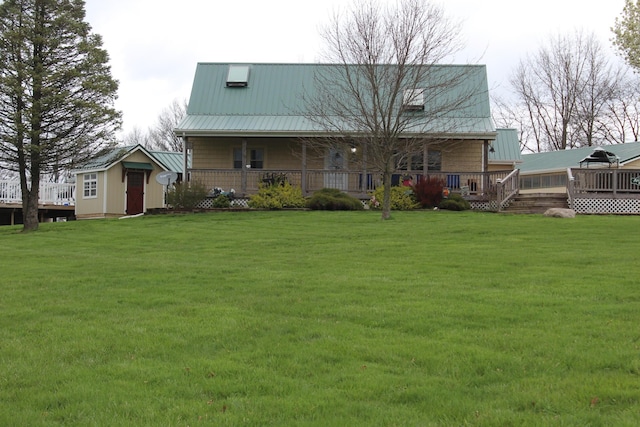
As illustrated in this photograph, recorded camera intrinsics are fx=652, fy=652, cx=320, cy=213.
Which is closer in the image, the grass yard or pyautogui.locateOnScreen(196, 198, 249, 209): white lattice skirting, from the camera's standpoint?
the grass yard

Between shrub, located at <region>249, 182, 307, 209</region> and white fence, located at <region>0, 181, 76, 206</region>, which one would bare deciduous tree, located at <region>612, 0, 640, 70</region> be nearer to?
shrub, located at <region>249, 182, 307, 209</region>

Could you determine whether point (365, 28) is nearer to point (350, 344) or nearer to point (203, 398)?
point (350, 344)

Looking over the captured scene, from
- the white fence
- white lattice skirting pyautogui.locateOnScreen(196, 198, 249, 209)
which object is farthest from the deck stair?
the white fence

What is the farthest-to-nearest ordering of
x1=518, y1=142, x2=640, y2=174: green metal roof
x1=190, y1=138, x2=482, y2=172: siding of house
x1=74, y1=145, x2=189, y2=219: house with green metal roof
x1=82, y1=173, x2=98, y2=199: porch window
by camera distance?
x1=518, y1=142, x2=640, y2=174: green metal roof
x1=82, y1=173, x2=98, y2=199: porch window
x1=74, y1=145, x2=189, y2=219: house with green metal roof
x1=190, y1=138, x2=482, y2=172: siding of house

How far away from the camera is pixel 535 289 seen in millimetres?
8602

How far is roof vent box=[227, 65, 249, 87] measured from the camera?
28.8 meters

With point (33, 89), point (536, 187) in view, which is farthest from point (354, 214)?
point (536, 187)

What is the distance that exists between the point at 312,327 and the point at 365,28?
1580 centimetres

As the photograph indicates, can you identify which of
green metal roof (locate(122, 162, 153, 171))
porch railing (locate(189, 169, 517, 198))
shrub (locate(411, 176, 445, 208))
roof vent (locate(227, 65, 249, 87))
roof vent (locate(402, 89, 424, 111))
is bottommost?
shrub (locate(411, 176, 445, 208))

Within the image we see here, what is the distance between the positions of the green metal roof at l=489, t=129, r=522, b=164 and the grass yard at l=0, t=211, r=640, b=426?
60.9 ft

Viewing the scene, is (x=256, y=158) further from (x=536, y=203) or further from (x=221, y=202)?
(x=536, y=203)

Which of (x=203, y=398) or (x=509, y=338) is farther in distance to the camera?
(x=509, y=338)

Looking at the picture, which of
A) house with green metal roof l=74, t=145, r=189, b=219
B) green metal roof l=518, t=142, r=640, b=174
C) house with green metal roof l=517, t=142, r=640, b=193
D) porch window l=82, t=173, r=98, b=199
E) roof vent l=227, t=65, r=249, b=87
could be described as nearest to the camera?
roof vent l=227, t=65, r=249, b=87

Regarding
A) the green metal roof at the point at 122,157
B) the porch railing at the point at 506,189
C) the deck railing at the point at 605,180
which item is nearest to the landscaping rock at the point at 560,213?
the porch railing at the point at 506,189
